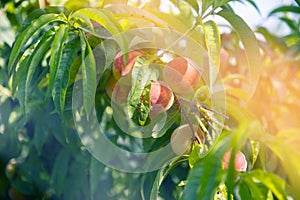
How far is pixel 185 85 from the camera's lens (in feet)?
2.55

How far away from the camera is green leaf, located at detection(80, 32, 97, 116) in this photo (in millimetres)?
702

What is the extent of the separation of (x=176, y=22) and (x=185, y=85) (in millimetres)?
124

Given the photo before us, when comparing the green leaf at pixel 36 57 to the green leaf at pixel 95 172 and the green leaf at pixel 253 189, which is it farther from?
the green leaf at pixel 253 189

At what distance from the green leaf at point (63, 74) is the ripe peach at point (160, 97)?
12 centimetres

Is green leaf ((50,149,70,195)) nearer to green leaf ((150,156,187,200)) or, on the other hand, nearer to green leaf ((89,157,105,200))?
green leaf ((89,157,105,200))

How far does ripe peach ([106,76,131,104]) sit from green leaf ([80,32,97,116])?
8 centimetres

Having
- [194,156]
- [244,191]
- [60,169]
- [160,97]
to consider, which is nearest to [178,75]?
[160,97]

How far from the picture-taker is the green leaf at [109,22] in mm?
720

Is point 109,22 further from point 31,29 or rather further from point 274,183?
point 274,183

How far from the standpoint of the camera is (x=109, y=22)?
0.73 metres

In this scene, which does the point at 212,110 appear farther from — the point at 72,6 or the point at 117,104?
the point at 72,6

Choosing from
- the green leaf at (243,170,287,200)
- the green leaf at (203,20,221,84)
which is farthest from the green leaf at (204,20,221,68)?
the green leaf at (243,170,287,200)

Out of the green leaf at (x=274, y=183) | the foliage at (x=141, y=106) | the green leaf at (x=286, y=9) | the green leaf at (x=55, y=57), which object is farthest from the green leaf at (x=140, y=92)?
the green leaf at (x=286, y=9)

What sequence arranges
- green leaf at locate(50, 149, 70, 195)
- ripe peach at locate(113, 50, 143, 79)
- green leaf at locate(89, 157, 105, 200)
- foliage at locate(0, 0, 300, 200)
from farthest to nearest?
green leaf at locate(50, 149, 70, 195) < green leaf at locate(89, 157, 105, 200) < ripe peach at locate(113, 50, 143, 79) < foliage at locate(0, 0, 300, 200)
